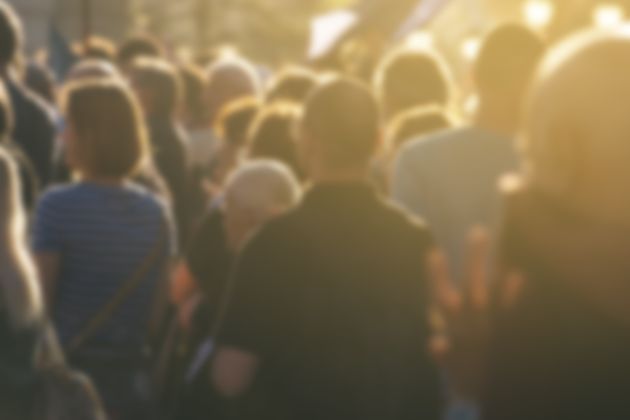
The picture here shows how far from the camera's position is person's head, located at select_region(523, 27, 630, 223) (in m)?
3.19

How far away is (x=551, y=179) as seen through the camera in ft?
10.6


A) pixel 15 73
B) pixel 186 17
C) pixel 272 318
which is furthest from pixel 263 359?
pixel 186 17

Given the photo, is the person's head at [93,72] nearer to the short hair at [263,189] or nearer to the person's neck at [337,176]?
the short hair at [263,189]

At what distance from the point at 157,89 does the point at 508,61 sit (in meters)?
3.60

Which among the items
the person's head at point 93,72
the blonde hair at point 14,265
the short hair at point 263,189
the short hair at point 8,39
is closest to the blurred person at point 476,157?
the short hair at point 263,189

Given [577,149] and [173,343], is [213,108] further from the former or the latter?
[577,149]

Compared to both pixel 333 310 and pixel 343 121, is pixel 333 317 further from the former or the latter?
pixel 343 121

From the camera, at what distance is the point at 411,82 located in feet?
26.5

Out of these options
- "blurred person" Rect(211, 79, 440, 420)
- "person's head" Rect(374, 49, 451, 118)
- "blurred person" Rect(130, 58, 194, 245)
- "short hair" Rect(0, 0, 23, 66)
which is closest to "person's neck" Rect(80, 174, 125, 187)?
"blurred person" Rect(211, 79, 440, 420)

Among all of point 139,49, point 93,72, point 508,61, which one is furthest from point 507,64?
point 139,49

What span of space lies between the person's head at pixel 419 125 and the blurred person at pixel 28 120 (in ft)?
6.58

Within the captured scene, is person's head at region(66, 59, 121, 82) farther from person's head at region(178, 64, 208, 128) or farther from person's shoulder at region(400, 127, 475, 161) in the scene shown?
person's shoulder at region(400, 127, 475, 161)

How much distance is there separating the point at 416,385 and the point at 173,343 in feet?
7.36

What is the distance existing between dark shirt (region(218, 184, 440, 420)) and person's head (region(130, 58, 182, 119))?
14.4ft
